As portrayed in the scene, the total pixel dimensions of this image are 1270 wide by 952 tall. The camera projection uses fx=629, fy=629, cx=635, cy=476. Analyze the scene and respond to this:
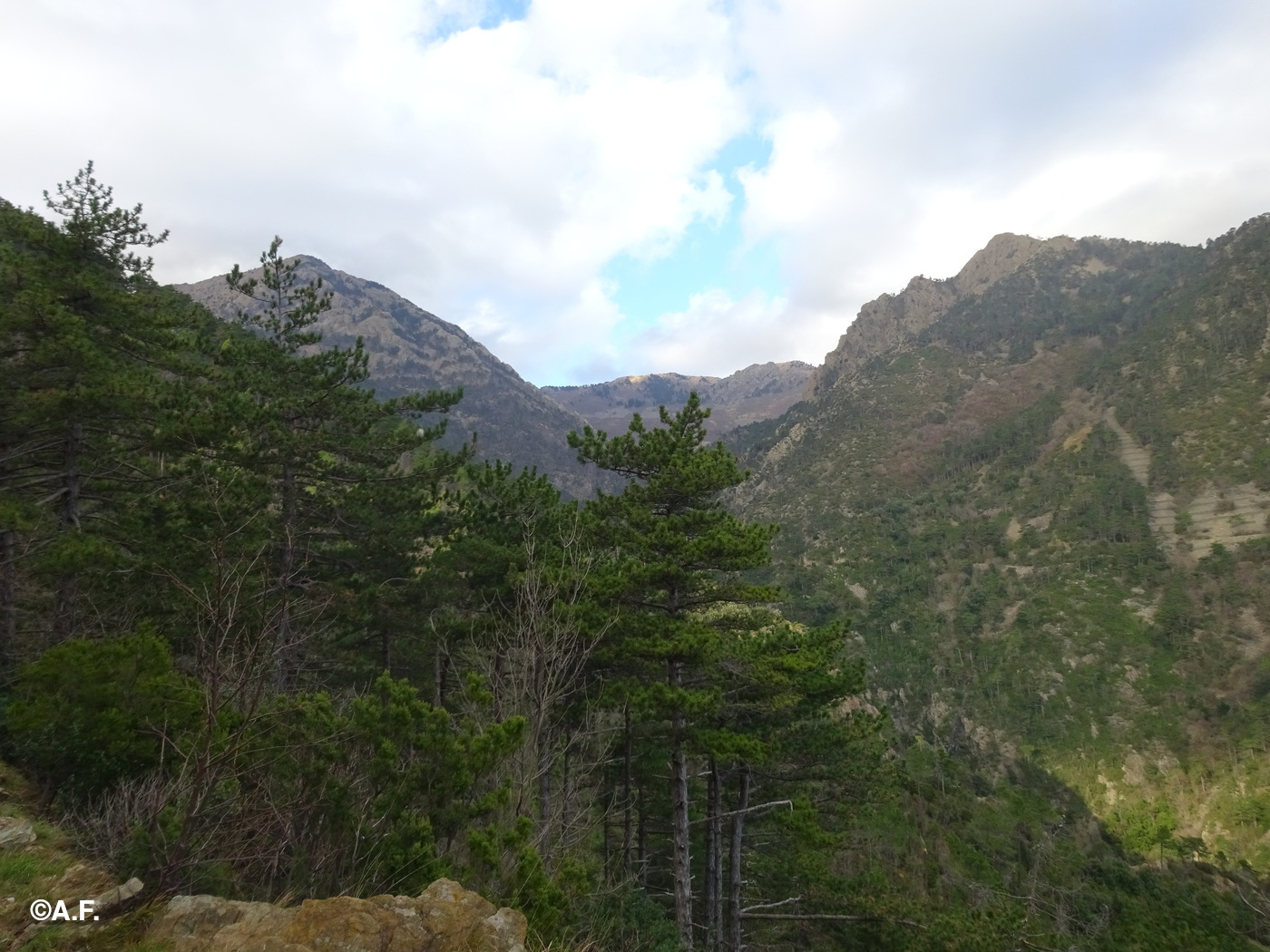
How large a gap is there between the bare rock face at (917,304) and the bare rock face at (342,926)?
180 metres

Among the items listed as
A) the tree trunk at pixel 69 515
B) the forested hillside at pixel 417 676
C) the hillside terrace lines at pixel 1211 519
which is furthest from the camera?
the hillside terrace lines at pixel 1211 519

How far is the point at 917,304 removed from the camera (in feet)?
605

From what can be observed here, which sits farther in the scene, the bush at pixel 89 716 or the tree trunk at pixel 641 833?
the tree trunk at pixel 641 833

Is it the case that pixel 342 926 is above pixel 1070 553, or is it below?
above

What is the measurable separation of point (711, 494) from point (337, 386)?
28.1 ft

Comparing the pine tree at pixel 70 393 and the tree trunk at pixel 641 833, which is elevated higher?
the pine tree at pixel 70 393

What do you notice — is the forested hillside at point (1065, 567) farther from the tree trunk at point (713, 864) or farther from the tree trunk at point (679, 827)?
the tree trunk at point (679, 827)

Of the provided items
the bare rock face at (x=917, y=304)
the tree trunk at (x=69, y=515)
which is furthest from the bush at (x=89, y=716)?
the bare rock face at (x=917, y=304)

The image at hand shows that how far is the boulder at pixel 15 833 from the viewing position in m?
4.88

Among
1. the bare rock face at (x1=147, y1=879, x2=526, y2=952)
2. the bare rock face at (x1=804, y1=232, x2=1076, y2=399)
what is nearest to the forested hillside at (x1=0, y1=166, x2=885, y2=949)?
the bare rock face at (x1=147, y1=879, x2=526, y2=952)

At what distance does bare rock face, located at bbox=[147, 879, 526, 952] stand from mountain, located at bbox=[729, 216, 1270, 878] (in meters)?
A: 25.9

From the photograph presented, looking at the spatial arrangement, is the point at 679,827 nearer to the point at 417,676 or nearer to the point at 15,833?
the point at 15,833

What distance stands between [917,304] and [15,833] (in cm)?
20681

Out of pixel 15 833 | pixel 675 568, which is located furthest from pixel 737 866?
pixel 15 833
